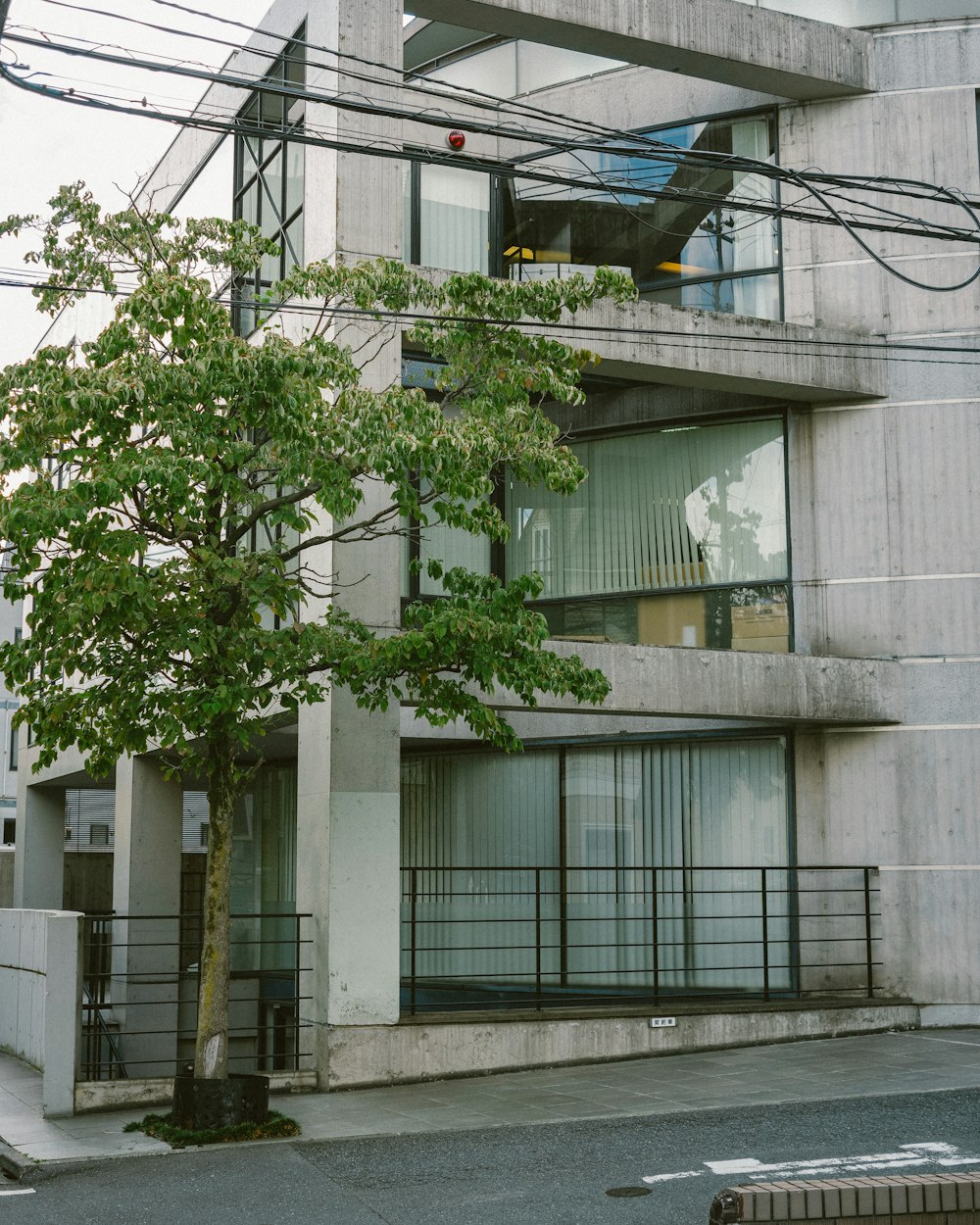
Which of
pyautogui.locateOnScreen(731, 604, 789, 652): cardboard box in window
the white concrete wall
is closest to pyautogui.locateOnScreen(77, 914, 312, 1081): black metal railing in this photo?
the white concrete wall

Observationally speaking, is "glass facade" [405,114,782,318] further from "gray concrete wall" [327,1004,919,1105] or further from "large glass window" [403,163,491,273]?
"gray concrete wall" [327,1004,919,1105]

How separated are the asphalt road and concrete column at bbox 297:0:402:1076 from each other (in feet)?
7.82

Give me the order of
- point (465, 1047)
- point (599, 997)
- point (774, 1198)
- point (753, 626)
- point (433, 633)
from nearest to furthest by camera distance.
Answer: point (774, 1198) → point (433, 633) → point (465, 1047) → point (599, 997) → point (753, 626)

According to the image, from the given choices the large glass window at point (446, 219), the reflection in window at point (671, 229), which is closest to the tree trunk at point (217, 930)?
the large glass window at point (446, 219)

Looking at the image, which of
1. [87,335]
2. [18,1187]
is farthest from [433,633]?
[87,335]

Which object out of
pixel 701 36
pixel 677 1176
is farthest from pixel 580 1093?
pixel 701 36

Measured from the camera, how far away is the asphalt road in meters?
8.70

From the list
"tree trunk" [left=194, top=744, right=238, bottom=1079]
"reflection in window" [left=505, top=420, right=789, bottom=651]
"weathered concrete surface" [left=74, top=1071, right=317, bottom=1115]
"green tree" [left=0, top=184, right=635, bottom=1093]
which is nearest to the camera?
"green tree" [left=0, top=184, right=635, bottom=1093]

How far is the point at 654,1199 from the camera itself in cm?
873

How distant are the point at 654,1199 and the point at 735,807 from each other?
7952 mm

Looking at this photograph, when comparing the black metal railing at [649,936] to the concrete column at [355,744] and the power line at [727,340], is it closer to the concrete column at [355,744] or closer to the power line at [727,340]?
the concrete column at [355,744]

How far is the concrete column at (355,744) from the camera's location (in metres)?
12.9

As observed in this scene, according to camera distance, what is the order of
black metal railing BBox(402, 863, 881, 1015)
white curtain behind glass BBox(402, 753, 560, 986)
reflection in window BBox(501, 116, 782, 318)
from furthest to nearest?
reflection in window BBox(501, 116, 782, 318)
white curtain behind glass BBox(402, 753, 560, 986)
black metal railing BBox(402, 863, 881, 1015)

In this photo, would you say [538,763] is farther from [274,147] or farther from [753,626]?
[274,147]
